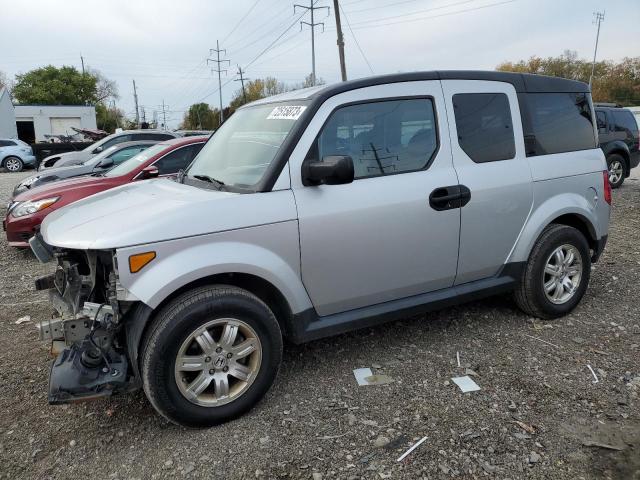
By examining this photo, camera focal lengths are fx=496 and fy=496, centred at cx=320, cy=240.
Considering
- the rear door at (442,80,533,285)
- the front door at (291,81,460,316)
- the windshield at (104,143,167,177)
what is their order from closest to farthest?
the front door at (291,81,460,316), the rear door at (442,80,533,285), the windshield at (104,143,167,177)

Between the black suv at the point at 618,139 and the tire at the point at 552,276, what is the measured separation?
8855 mm

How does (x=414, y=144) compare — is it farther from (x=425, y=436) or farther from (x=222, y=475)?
(x=222, y=475)

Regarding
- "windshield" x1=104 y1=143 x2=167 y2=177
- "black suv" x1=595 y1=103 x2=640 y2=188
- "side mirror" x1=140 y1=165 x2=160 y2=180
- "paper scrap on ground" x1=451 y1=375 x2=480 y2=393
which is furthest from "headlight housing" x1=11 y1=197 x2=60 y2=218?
"black suv" x1=595 y1=103 x2=640 y2=188

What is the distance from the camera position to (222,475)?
8.16 feet

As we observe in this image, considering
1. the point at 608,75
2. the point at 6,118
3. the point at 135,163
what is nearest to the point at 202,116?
the point at 6,118

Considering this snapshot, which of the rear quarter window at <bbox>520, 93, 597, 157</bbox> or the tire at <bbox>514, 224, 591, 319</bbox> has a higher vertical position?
the rear quarter window at <bbox>520, 93, 597, 157</bbox>

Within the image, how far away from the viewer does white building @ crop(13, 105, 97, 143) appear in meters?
49.0

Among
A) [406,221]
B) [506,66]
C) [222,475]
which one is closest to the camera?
[222,475]

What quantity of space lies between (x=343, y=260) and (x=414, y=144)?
982 mm

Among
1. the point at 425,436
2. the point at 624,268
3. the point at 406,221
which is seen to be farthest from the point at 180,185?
the point at 624,268

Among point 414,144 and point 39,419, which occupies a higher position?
point 414,144

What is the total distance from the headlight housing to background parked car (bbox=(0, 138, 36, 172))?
19.7 meters

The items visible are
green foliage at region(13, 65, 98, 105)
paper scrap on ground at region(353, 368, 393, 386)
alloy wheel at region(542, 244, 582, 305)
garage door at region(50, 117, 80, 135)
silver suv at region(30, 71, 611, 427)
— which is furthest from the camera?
green foliage at region(13, 65, 98, 105)

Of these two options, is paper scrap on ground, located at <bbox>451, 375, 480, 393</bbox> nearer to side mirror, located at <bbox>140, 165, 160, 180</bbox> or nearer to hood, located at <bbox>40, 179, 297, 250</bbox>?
hood, located at <bbox>40, 179, 297, 250</bbox>
